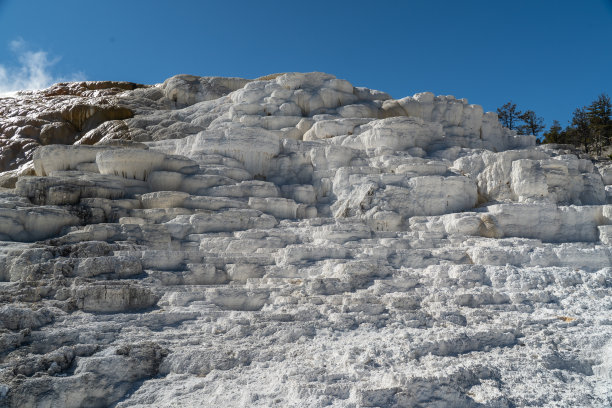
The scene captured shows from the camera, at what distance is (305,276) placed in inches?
300

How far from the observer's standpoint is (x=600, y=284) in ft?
22.7

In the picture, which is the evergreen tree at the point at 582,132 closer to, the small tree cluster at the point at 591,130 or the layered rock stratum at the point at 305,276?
the small tree cluster at the point at 591,130

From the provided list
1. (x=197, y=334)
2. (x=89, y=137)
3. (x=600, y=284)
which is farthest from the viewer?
(x=89, y=137)

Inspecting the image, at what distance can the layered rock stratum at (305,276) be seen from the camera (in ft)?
14.9

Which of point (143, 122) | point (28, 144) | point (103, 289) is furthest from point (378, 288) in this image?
point (28, 144)

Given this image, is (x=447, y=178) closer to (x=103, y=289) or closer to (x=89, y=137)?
(x=103, y=289)

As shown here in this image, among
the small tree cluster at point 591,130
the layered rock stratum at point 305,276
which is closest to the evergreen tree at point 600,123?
the small tree cluster at point 591,130

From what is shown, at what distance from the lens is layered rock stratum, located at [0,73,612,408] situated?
4.54 m

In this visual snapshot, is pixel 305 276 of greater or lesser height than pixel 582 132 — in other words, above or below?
below

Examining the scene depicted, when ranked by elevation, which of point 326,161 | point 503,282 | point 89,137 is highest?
point 89,137

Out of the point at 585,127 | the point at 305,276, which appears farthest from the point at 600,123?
the point at 305,276

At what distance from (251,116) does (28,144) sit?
12848 mm

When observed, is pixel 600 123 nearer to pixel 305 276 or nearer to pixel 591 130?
pixel 591 130

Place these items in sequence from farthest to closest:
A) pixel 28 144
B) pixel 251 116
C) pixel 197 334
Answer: pixel 28 144, pixel 251 116, pixel 197 334
